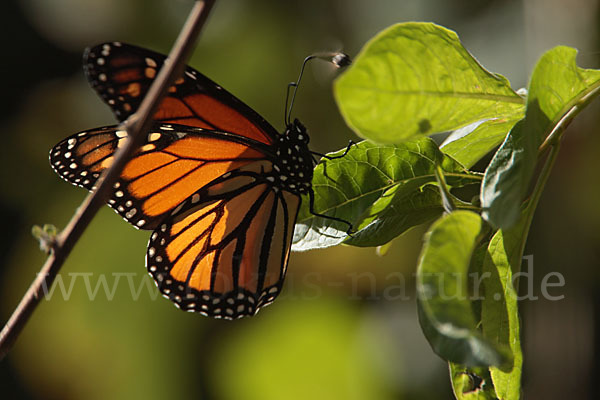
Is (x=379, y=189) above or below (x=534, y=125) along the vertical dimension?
below

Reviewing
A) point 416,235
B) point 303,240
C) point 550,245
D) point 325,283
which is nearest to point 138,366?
point 325,283

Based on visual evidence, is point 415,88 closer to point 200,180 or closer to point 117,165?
point 117,165

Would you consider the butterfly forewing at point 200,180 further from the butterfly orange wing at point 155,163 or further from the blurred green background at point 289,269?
the blurred green background at point 289,269

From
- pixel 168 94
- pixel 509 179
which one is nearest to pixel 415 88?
pixel 509 179

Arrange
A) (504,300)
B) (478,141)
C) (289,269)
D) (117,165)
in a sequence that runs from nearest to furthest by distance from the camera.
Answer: (117,165) → (504,300) → (478,141) → (289,269)

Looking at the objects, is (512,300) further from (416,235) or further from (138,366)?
(138,366)

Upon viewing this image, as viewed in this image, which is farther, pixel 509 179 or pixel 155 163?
pixel 155 163

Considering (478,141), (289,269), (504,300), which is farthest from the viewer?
(289,269)

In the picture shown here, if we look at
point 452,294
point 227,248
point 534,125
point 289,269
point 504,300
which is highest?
point 534,125
